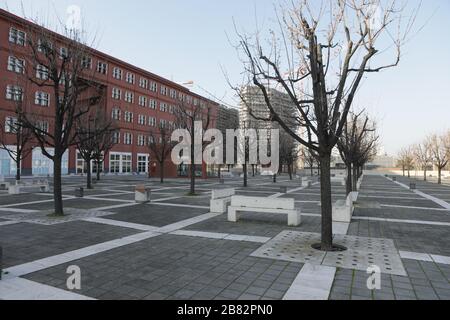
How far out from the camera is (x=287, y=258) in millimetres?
6371

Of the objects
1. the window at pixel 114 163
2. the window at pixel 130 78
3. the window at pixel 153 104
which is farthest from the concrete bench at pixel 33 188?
the window at pixel 153 104

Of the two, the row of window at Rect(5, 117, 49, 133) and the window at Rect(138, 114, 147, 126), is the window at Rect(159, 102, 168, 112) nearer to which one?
the window at Rect(138, 114, 147, 126)

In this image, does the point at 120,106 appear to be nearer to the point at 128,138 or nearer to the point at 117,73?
the point at 117,73

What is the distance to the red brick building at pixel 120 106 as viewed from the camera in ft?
122

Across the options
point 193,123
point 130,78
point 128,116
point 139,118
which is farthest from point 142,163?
point 193,123

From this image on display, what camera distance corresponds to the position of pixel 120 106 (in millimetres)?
54438

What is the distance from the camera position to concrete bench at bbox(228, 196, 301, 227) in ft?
32.7

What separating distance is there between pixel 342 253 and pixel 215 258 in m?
2.77

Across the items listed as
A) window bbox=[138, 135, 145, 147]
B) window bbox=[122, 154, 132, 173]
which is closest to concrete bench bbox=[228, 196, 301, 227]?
window bbox=[122, 154, 132, 173]

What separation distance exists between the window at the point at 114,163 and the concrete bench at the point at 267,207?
1843 inches

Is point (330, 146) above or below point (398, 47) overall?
below
